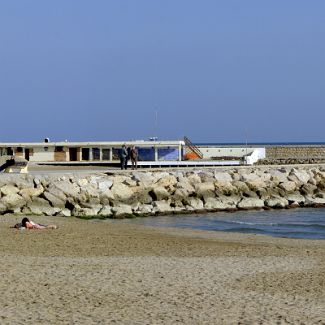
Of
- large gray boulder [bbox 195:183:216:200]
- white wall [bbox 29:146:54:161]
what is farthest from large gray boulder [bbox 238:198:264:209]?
white wall [bbox 29:146:54:161]

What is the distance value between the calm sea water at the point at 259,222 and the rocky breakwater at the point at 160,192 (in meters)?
1.46

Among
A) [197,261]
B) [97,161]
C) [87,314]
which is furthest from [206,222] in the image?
[97,161]

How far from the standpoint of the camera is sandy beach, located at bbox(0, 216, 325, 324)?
1028 centimetres

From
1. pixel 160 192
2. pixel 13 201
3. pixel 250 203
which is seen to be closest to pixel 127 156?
pixel 160 192

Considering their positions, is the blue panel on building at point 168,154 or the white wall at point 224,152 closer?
the blue panel on building at point 168,154

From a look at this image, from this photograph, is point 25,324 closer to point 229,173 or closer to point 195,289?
point 195,289

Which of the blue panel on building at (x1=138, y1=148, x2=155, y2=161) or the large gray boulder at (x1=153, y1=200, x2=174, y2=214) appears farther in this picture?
the blue panel on building at (x1=138, y1=148, x2=155, y2=161)

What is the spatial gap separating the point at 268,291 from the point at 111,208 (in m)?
20.1

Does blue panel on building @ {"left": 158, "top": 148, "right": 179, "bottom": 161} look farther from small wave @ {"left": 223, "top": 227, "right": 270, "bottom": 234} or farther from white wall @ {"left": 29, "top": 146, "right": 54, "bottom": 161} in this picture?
small wave @ {"left": 223, "top": 227, "right": 270, "bottom": 234}

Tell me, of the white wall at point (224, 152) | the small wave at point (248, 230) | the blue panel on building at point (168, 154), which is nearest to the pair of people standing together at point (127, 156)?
the blue panel on building at point (168, 154)

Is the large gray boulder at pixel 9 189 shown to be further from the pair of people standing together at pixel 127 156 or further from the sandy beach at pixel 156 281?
the sandy beach at pixel 156 281

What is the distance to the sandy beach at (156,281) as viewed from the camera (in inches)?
405

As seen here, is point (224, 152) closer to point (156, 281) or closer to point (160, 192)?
point (160, 192)

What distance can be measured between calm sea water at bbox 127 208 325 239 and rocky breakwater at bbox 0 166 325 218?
57.4 inches
